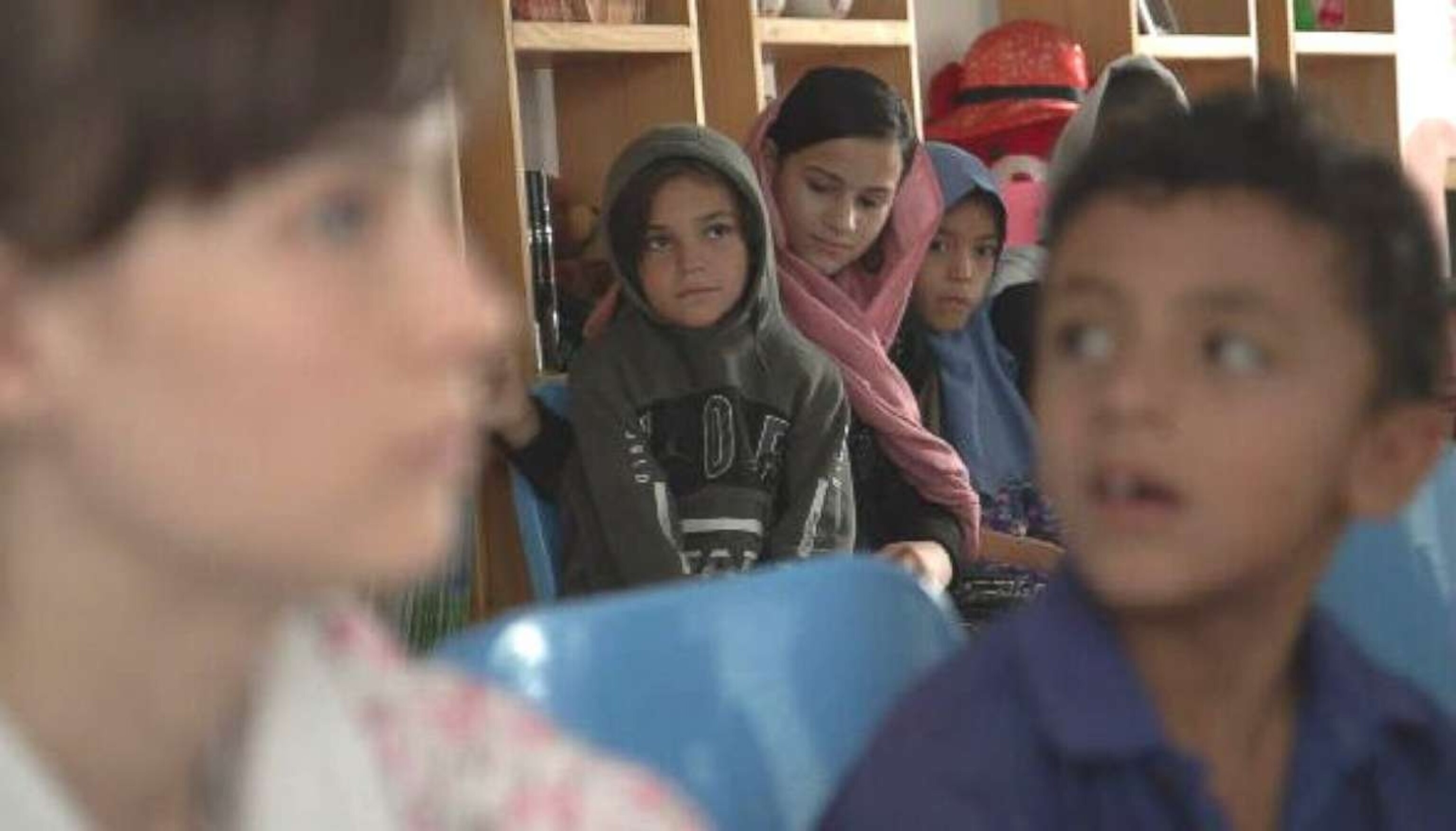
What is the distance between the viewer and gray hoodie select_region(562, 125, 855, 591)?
238 centimetres

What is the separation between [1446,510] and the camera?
1267 mm

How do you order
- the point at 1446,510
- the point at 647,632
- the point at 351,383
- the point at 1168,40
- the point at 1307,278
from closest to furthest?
the point at 351,383
the point at 1307,278
the point at 647,632
the point at 1446,510
the point at 1168,40

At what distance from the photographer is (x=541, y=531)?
2445 mm

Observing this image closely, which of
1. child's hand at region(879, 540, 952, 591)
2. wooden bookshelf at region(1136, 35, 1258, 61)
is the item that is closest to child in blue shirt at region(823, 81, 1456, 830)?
child's hand at region(879, 540, 952, 591)

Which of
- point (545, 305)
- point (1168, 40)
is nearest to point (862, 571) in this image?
point (545, 305)

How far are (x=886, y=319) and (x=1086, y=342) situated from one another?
1940 mm

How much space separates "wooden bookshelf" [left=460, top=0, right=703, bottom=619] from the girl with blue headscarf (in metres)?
0.44

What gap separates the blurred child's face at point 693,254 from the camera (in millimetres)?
2451

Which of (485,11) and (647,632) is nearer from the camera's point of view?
(485,11)

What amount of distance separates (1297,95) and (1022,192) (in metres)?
2.42

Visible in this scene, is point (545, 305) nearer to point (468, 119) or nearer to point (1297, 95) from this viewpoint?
point (1297, 95)

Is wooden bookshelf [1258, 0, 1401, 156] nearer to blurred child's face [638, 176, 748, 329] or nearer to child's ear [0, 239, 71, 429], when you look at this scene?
blurred child's face [638, 176, 748, 329]

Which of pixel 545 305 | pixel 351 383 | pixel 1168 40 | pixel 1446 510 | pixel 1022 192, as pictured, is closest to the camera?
pixel 351 383

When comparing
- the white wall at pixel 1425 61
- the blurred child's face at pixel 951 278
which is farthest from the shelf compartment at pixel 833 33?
the white wall at pixel 1425 61
